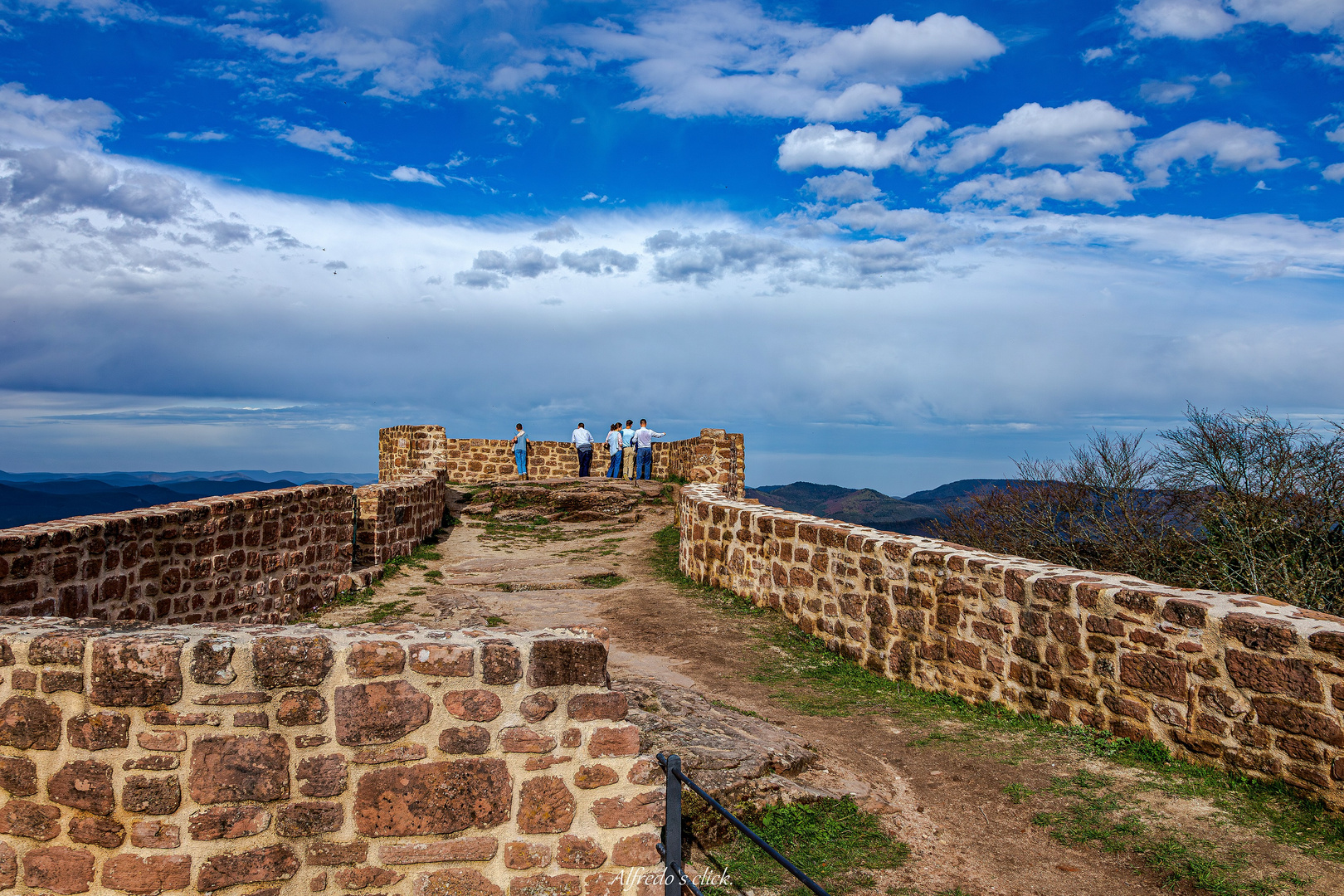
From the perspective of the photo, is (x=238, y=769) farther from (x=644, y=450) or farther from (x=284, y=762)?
(x=644, y=450)

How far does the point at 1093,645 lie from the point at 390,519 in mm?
10755

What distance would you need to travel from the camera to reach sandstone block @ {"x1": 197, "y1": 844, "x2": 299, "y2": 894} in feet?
10.2

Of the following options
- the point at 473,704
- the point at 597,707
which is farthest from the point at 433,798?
the point at 597,707

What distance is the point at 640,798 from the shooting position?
3.42 m

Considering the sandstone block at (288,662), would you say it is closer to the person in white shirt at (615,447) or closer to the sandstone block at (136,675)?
the sandstone block at (136,675)

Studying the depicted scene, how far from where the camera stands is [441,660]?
3.22 m

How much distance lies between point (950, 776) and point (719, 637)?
151 inches

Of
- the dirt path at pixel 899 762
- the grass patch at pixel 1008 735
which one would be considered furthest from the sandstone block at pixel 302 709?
the grass patch at pixel 1008 735

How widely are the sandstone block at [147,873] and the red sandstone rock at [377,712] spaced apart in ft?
2.48

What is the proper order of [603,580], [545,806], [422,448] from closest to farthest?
[545,806] → [603,580] → [422,448]

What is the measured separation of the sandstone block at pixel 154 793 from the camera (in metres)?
3.10

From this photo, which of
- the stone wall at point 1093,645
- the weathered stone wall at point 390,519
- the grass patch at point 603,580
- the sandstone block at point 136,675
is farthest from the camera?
the weathered stone wall at point 390,519

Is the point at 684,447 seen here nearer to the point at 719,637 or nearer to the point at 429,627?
the point at 719,637

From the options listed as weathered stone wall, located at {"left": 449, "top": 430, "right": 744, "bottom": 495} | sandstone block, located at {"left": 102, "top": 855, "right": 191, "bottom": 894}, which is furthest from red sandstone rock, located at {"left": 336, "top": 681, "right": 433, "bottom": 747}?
weathered stone wall, located at {"left": 449, "top": 430, "right": 744, "bottom": 495}
